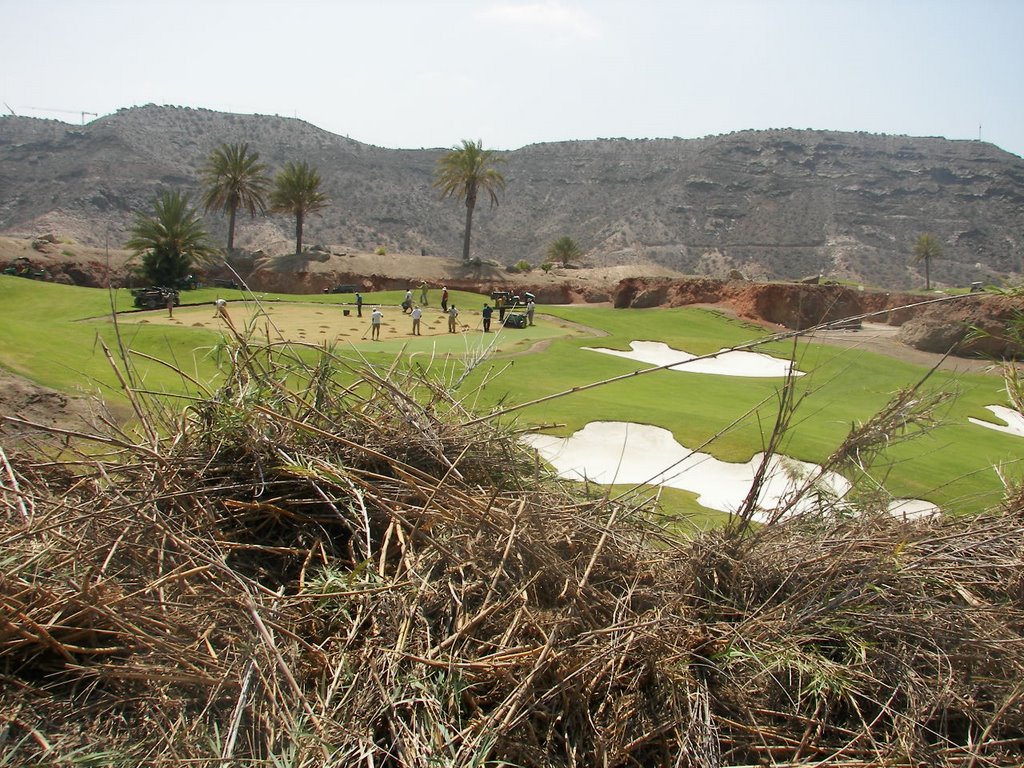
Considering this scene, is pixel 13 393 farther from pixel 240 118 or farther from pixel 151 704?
pixel 240 118

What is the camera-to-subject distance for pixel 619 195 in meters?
93.3

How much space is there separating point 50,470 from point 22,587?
101 cm

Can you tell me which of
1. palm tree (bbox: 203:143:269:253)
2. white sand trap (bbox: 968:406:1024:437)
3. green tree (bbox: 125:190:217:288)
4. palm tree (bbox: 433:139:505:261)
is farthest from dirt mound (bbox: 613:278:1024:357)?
palm tree (bbox: 203:143:269:253)

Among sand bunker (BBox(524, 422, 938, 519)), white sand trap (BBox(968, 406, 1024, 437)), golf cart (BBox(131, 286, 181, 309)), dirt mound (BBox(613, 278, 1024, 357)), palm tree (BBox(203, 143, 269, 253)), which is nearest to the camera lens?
sand bunker (BBox(524, 422, 938, 519))

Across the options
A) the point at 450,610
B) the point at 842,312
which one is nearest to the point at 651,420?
the point at 450,610

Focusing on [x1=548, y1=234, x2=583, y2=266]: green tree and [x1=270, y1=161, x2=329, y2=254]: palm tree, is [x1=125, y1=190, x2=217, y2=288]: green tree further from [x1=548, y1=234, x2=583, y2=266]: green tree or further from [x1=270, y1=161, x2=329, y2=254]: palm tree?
[x1=548, y1=234, x2=583, y2=266]: green tree

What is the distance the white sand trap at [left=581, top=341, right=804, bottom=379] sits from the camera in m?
22.5

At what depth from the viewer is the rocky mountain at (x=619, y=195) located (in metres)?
77.2

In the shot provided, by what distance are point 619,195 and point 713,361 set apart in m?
74.2

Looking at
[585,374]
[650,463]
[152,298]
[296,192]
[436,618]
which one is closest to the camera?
[436,618]

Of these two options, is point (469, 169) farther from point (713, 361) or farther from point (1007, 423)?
point (1007, 423)

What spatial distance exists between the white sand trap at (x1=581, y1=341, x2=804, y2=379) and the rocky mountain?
5344cm

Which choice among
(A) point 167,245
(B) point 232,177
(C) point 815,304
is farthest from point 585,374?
(B) point 232,177

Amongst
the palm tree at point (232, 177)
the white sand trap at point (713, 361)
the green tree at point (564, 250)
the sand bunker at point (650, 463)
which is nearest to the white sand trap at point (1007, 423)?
the white sand trap at point (713, 361)
